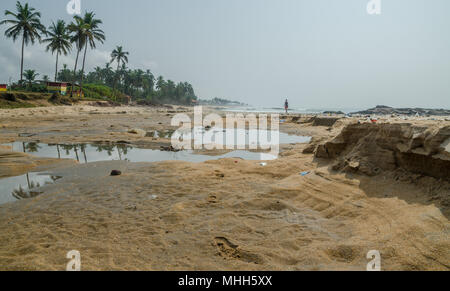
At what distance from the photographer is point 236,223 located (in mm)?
3324

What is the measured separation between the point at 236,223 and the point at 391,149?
10.0ft

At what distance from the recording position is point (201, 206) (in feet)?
13.1

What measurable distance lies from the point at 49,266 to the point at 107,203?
1.82m

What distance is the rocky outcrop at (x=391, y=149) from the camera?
10.6ft

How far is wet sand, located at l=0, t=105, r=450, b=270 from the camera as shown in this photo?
244 centimetres

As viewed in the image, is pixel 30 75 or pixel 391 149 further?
pixel 30 75

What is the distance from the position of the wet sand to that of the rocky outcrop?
11 centimetres

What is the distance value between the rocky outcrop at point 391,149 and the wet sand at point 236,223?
0.37ft

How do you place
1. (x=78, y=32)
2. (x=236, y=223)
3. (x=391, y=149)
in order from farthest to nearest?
(x=78, y=32)
(x=391, y=149)
(x=236, y=223)

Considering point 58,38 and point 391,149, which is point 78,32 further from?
point 391,149

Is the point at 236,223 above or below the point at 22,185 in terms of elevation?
below

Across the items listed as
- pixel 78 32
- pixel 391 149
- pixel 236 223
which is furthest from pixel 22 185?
pixel 78 32

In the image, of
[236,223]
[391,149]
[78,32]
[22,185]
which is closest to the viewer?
[236,223]
